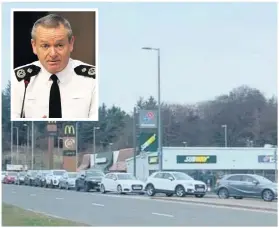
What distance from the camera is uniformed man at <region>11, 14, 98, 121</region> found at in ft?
39.9

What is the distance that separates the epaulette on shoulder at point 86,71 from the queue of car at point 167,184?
18.8 metres

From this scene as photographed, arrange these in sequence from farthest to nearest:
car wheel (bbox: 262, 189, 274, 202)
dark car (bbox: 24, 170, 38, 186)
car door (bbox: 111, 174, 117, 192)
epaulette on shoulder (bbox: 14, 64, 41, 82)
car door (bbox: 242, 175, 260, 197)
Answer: dark car (bbox: 24, 170, 38, 186) → car door (bbox: 111, 174, 117, 192) → car door (bbox: 242, 175, 260, 197) → car wheel (bbox: 262, 189, 274, 202) → epaulette on shoulder (bbox: 14, 64, 41, 82)

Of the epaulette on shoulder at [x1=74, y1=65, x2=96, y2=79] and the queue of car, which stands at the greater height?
the epaulette on shoulder at [x1=74, y1=65, x2=96, y2=79]

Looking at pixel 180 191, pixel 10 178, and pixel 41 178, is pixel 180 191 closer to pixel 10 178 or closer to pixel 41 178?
pixel 41 178

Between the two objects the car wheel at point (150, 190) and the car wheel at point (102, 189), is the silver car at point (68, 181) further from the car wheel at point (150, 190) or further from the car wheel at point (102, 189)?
the car wheel at point (150, 190)

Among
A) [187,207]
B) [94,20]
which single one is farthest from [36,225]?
[187,207]

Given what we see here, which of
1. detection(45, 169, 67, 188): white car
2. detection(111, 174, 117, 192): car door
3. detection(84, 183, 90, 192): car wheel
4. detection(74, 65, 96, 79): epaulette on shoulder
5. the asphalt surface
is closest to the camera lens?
detection(74, 65, 96, 79): epaulette on shoulder

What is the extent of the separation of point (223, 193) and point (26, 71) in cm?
2139

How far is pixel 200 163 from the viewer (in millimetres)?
46562

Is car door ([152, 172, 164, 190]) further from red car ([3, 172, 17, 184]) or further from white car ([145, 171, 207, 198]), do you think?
red car ([3, 172, 17, 184])

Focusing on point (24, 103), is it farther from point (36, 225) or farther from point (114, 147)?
point (114, 147)

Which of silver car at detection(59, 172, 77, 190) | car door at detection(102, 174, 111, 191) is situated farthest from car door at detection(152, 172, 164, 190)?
silver car at detection(59, 172, 77, 190)

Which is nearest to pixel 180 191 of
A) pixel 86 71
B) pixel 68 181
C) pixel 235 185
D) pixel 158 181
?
pixel 158 181

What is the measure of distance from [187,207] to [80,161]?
2798 centimetres
